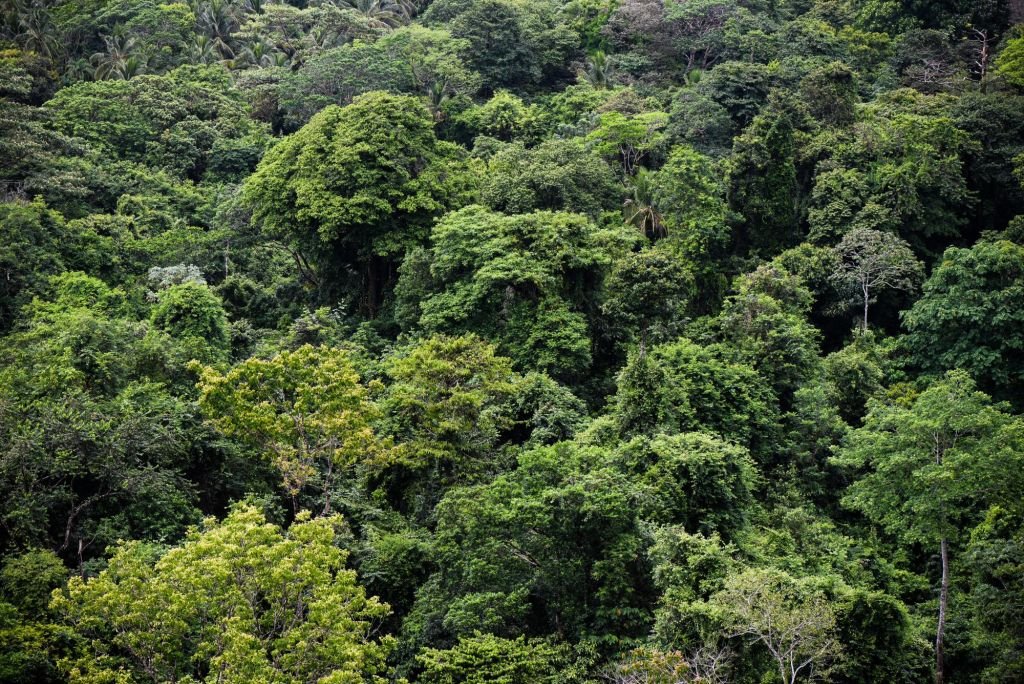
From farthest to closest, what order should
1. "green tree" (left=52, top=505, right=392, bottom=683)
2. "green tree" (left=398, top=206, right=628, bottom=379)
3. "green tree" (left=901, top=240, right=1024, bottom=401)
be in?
"green tree" (left=901, top=240, right=1024, bottom=401) < "green tree" (left=398, top=206, right=628, bottom=379) < "green tree" (left=52, top=505, right=392, bottom=683)

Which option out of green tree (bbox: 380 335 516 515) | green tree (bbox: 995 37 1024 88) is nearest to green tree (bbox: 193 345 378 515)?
green tree (bbox: 380 335 516 515)

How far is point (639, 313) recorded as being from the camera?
26.2 metres

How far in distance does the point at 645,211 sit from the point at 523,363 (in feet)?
29.2

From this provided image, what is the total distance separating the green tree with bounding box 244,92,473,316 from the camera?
2947cm

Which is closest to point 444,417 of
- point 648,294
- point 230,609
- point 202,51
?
point 648,294

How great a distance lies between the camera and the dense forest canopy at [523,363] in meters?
16.5

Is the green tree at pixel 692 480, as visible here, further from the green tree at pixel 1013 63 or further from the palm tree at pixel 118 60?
the palm tree at pixel 118 60

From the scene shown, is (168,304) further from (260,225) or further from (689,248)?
(689,248)

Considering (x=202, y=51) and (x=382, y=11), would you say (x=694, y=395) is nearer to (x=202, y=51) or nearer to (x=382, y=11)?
(x=202, y=51)

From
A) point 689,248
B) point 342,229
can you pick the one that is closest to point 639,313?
point 689,248

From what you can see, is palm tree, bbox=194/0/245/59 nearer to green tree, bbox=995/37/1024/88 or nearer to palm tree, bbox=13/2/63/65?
palm tree, bbox=13/2/63/65

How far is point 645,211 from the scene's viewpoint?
31.9m

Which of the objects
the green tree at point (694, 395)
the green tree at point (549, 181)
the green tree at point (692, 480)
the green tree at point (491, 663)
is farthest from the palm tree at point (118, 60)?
the green tree at point (491, 663)

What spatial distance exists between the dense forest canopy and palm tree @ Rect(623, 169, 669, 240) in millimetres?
131
